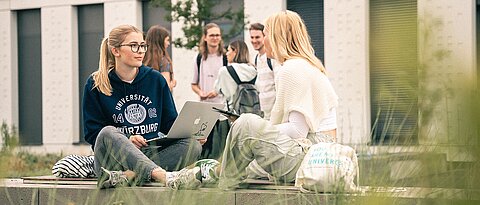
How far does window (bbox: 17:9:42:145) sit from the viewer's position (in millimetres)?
24297

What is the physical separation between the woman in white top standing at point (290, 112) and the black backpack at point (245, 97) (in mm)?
2749

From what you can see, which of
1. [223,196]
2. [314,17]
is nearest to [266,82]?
[223,196]

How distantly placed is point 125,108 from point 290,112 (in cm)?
87

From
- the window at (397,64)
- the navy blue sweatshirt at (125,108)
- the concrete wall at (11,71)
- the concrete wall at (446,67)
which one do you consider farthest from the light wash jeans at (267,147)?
the concrete wall at (11,71)

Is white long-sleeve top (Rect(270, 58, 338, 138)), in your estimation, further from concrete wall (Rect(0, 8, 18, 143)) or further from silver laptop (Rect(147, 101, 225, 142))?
concrete wall (Rect(0, 8, 18, 143))

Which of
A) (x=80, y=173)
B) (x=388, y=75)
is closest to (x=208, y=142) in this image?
(x=80, y=173)

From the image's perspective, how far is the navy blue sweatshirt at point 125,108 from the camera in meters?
5.01

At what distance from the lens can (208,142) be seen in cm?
522

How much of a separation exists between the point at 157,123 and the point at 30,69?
1983 cm

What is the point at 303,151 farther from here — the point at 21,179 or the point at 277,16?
the point at 21,179

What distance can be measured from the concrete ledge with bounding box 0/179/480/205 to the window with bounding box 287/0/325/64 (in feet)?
51.0

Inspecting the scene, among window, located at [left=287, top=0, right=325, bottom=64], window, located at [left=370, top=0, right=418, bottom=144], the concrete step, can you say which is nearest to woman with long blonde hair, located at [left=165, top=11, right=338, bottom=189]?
the concrete step

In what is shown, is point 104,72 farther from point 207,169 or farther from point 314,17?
point 314,17

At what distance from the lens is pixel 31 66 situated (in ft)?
80.0
